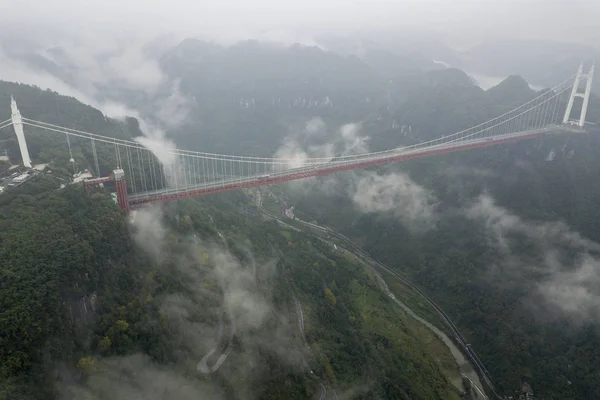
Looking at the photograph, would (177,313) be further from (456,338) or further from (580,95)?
(580,95)

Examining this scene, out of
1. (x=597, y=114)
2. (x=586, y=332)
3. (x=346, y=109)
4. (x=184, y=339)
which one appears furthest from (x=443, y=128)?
(x=184, y=339)

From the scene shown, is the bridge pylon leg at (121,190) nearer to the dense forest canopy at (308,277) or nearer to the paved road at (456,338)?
the dense forest canopy at (308,277)

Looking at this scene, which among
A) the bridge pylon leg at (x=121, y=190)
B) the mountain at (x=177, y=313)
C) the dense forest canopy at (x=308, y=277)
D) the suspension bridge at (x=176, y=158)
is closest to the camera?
the mountain at (x=177, y=313)

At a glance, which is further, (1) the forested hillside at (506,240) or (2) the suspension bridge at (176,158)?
(1) the forested hillside at (506,240)

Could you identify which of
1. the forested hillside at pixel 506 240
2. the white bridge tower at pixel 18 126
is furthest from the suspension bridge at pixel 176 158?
the forested hillside at pixel 506 240

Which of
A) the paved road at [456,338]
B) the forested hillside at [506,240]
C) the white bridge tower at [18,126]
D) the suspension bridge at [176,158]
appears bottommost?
the paved road at [456,338]

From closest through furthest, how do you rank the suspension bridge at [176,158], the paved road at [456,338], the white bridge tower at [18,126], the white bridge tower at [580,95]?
the white bridge tower at [18,126] → the suspension bridge at [176,158] → the paved road at [456,338] → the white bridge tower at [580,95]

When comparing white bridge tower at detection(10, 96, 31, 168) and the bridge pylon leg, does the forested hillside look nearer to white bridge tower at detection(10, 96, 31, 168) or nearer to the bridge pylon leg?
the bridge pylon leg

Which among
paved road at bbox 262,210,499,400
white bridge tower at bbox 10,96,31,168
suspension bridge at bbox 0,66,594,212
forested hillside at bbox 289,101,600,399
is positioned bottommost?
Result: paved road at bbox 262,210,499,400

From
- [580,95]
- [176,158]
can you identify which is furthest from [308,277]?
[580,95]

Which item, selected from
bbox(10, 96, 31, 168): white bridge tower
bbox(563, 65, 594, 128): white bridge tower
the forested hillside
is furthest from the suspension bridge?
the forested hillside

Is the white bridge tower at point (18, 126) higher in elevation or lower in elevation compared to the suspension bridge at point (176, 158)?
higher
